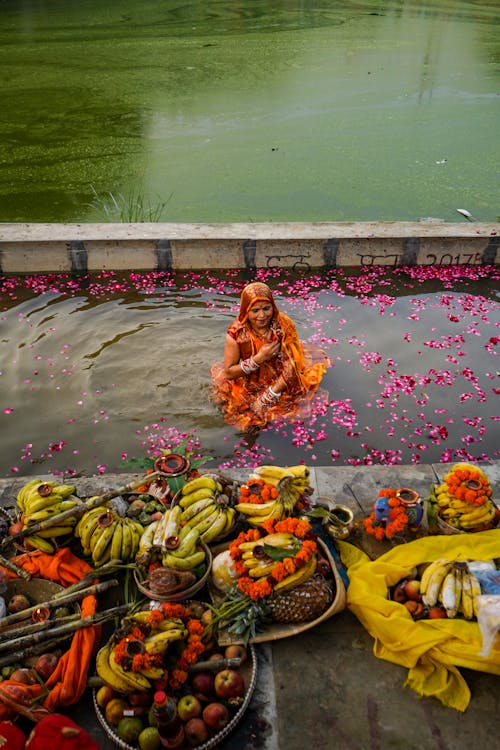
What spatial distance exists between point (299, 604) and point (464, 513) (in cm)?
116

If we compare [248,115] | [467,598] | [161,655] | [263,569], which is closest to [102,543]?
[161,655]

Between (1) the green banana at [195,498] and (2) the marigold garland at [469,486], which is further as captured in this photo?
(1) the green banana at [195,498]

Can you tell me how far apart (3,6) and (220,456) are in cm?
2448

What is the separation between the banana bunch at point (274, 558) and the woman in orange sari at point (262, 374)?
1.91 metres

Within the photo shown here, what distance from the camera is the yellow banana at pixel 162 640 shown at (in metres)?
2.48

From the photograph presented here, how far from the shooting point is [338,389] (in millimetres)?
5180

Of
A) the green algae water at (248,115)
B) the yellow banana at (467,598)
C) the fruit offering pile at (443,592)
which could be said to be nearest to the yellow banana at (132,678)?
the fruit offering pile at (443,592)

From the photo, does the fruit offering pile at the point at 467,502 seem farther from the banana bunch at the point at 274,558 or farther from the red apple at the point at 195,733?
the red apple at the point at 195,733

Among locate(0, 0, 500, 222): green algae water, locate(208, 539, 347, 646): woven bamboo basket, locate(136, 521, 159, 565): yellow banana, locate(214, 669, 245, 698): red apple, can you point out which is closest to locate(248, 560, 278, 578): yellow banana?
locate(208, 539, 347, 646): woven bamboo basket

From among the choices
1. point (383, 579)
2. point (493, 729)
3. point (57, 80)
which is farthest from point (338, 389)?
point (57, 80)

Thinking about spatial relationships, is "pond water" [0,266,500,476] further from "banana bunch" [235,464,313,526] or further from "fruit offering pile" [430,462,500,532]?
"fruit offering pile" [430,462,500,532]

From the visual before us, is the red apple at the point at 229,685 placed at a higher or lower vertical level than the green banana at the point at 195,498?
lower

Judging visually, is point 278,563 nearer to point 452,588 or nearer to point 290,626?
point 290,626

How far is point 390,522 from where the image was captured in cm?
321
